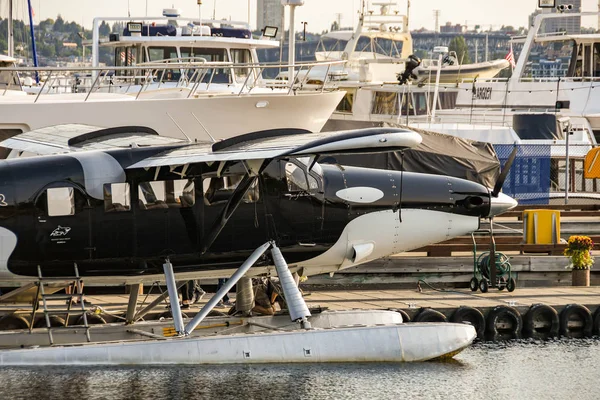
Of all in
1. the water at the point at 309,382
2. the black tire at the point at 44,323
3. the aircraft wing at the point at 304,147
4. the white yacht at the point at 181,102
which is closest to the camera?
the aircraft wing at the point at 304,147

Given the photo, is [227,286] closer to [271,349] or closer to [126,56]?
[271,349]

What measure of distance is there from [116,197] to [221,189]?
142 centimetres

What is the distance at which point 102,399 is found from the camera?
1450 centimetres

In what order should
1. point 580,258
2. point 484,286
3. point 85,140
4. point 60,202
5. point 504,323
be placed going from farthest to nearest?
point 580,258 < point 484,286 < point 504,323 < point 85,140 < point 60,202

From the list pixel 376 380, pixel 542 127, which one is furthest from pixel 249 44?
pixel 376 380

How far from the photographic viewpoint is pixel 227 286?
52.0 ft

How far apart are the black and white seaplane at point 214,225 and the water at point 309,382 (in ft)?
0.68

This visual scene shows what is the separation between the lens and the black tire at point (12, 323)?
1720cm

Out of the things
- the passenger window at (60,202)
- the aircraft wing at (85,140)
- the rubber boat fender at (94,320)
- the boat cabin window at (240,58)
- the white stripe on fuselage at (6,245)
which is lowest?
the rubber boat fender at (94,320)

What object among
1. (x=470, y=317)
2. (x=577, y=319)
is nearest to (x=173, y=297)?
(x=470, y=317)

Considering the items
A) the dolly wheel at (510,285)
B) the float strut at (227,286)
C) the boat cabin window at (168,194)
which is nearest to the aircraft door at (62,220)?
the boat cabin window at (168,194)

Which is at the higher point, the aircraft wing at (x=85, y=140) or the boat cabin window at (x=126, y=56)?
the boat cabin window at (x=126, y=56)

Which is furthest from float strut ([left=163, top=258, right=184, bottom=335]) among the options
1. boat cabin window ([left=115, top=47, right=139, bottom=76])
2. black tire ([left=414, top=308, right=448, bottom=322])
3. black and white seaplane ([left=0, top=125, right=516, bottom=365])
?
boat cabin window ([left=115, top=47, right=139, bottom=76])

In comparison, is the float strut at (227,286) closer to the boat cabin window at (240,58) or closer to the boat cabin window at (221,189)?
the boat cabin window at (221,189)
